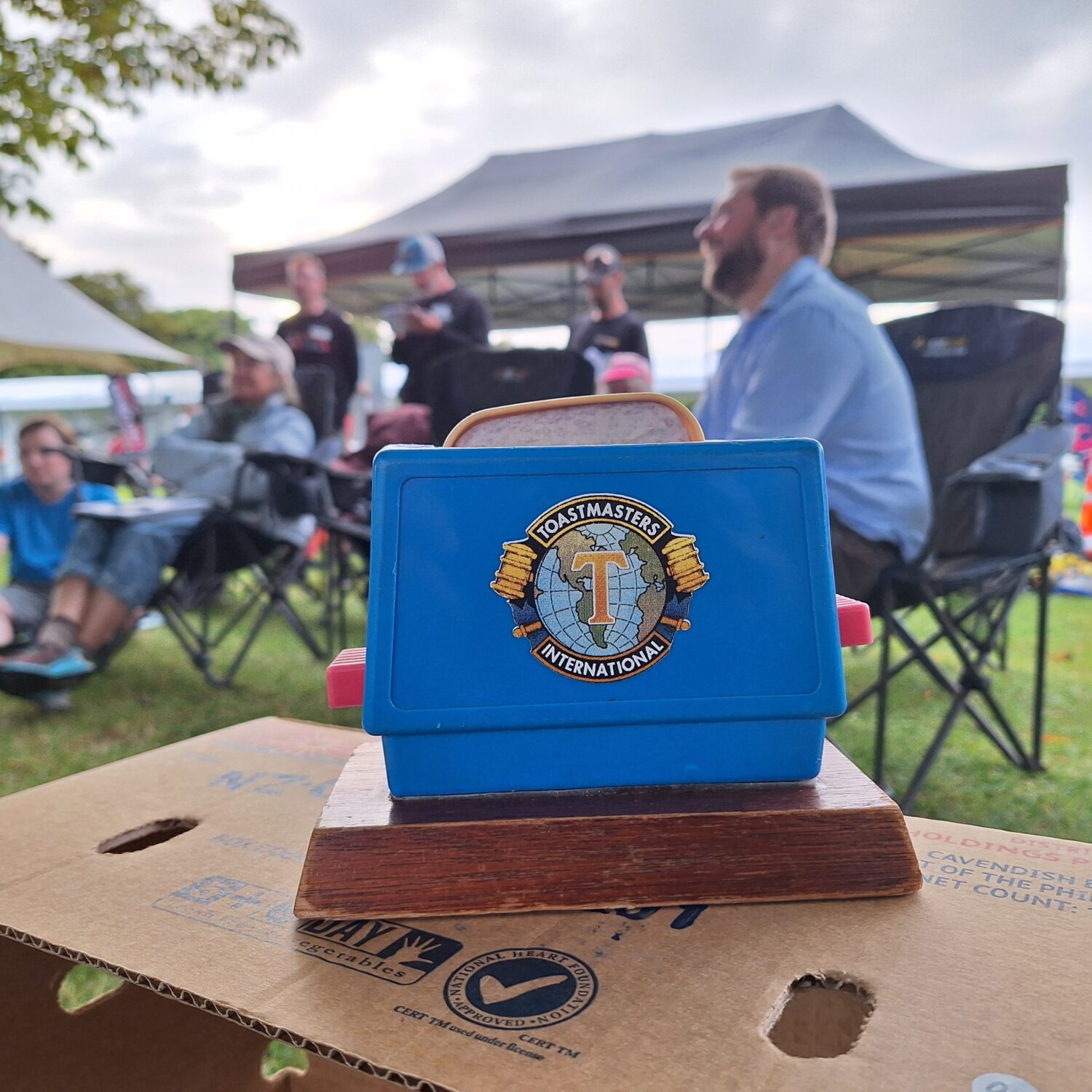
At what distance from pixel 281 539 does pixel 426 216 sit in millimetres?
2553

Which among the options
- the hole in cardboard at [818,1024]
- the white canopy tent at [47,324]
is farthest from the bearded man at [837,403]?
the white canopy tent at [47,324]

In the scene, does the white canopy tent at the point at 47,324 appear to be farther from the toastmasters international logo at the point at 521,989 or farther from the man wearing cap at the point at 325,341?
the toastmasters international logo at the point at 521,989

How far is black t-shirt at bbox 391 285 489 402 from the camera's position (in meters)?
4.02

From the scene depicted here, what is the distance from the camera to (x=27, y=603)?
308cm

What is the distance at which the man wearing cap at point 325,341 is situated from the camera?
4716 mm

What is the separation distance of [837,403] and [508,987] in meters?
1.79

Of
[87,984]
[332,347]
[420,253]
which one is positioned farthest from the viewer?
[332,347]

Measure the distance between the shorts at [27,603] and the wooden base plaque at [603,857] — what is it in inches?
112

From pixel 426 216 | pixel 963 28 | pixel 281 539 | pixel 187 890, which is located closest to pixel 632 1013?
pixel 187 890

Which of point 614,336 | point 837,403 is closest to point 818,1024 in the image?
point 837,403

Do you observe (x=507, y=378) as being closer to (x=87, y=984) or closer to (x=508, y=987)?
(x=87, y=984)

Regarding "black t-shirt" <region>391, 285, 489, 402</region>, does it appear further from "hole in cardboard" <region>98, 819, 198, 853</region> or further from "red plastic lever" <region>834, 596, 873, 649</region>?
"red plastic lever" <region>834, 596, 873, 649</region>

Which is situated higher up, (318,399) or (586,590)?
(318,399)

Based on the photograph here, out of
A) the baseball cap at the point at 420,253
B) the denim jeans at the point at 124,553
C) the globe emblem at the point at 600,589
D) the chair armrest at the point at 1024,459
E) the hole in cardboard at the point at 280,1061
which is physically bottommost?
the hole in cardboard at the point at 280,1061
